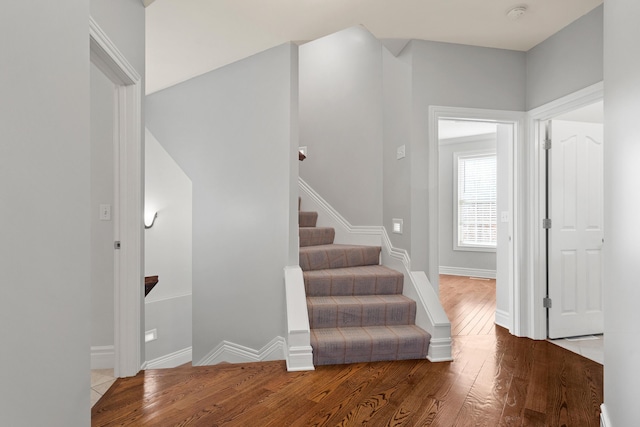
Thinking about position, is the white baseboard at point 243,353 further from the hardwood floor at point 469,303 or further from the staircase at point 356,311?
the hardwood floor at point 469,303

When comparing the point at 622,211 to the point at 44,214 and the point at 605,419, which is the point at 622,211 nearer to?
the point at 605,419

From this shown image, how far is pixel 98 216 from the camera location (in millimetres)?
2508

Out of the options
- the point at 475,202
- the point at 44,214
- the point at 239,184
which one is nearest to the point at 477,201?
the point at 475,202

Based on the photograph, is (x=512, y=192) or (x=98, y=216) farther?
(x=512, y=192)

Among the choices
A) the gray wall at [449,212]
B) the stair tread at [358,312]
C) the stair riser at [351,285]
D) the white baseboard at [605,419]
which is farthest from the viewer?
the gray wall at [449,212]

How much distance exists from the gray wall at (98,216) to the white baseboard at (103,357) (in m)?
0.03

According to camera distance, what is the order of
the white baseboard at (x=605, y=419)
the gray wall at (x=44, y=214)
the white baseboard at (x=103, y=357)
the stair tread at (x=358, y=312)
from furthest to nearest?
the stair tread at (x=358, y=312) < the white baseboard at (x=103, y=357) < the white baseboard at (x=605, y=419) < the gray wall at (x=44, y=214)

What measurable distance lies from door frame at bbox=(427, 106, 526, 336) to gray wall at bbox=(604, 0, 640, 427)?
56.8 inches

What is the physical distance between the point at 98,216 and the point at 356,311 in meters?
1.99

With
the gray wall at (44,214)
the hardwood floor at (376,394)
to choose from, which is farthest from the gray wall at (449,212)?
the gray wall at (44,214)

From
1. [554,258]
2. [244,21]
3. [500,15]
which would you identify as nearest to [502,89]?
[500,15]

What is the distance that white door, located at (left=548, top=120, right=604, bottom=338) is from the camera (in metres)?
3.24

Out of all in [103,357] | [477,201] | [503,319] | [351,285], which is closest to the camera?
[103,357]

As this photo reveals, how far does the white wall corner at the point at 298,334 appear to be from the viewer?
2.54 m
